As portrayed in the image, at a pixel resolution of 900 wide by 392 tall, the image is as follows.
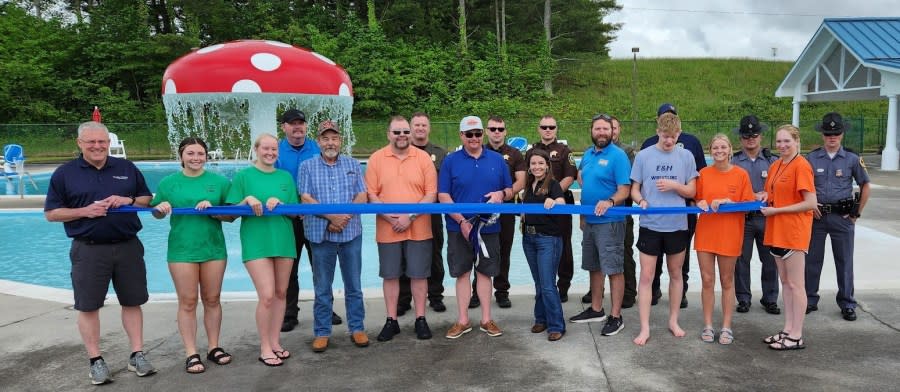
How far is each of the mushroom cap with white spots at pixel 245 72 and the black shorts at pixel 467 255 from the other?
395 cm

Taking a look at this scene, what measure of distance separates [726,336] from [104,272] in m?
4.55

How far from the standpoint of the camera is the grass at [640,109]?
95.3 feet

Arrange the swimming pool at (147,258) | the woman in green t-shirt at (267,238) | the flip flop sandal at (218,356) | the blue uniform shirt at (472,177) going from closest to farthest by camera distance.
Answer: the woman in green t-shirt at (267,238)
the flip flop sandal at (218,356)
the blue uniform shirt at (472,177)
the swimming pool at (147,258)

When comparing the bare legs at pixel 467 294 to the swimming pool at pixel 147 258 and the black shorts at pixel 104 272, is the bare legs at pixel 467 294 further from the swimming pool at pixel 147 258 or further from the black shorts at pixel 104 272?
the black shorts at pixel 104 272

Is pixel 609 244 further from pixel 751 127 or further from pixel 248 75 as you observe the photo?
pixel 248 75

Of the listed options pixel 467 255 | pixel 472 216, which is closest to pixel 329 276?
pixel 467 255

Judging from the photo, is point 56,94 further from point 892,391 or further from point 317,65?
point 892,391

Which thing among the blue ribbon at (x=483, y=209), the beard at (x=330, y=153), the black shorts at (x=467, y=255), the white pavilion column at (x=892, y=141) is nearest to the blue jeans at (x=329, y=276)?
the blue ribbon at (x=483, y=209)

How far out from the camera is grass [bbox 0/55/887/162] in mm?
29047

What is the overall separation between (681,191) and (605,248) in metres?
0.75

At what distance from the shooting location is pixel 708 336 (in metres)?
4.59

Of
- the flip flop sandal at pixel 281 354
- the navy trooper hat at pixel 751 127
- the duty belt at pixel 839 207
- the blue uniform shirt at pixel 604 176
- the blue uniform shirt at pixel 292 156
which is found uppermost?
the navy trooper hat at pixel 751 127

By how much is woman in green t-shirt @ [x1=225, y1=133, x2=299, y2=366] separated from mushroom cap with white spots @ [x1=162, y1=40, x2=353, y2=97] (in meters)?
3.63

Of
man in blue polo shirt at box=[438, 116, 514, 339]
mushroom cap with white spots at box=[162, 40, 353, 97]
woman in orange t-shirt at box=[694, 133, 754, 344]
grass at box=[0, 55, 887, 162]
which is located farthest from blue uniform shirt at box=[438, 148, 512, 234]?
grass at box=[0, 55, 887, 162]
